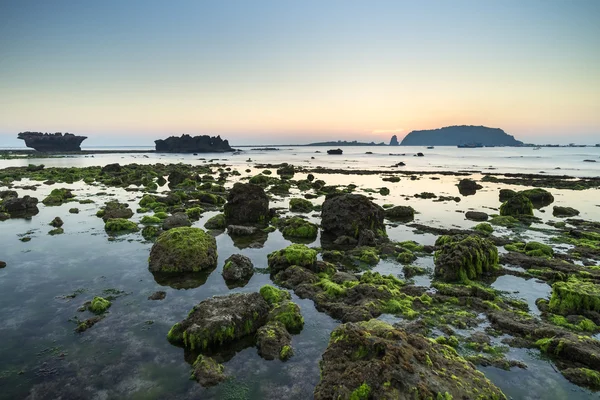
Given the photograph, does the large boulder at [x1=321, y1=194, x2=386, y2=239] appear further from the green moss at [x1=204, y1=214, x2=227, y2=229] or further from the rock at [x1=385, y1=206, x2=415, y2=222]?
the green moss at [x1=204, y1=214, x2=227, y2=229]

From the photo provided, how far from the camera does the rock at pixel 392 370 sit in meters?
6.43

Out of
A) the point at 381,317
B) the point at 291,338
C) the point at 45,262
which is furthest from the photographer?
the point at 45,262

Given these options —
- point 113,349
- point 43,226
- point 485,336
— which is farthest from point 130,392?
point 43,226

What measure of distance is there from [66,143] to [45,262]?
229m

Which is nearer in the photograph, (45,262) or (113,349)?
(113,349)

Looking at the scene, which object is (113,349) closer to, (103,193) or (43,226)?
(43,226)

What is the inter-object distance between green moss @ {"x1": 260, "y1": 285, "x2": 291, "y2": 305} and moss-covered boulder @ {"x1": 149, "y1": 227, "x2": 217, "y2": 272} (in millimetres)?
4827

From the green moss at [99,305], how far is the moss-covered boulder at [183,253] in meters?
3.61

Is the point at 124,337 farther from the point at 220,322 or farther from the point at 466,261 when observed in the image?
the point at 466,261

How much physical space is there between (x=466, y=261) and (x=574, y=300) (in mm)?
4255

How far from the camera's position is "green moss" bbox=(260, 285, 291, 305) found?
12854 mm

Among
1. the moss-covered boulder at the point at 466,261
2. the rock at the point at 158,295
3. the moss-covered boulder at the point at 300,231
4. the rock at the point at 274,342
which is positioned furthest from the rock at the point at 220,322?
the moss-covered boulder at the point at 300,231

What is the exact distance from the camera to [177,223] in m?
24.2

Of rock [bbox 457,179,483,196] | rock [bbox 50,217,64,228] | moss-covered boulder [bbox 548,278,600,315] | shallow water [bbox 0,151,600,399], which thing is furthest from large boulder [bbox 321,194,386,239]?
rock [bbox 457,179,483,196]
